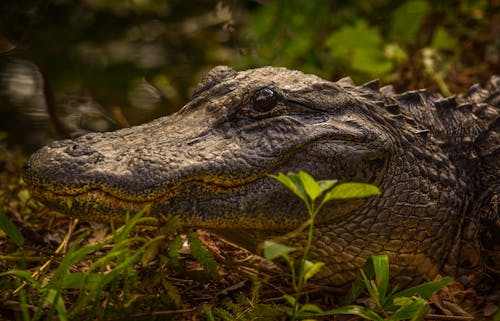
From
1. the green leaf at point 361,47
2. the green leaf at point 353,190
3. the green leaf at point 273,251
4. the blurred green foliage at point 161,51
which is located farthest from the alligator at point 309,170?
the green leaf at point 361,47

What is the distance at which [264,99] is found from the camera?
8.04 feet

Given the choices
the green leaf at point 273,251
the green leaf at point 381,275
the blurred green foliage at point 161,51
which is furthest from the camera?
the blurred green foliage at point 161,51

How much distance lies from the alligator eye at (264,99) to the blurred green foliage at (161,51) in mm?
1153

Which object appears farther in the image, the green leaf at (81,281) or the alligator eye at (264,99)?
the alligator eye at (264,99)

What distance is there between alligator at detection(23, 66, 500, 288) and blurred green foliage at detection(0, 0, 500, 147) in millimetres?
1052

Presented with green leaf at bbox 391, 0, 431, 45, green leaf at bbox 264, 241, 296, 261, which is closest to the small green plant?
green leaf at bbox 264, 241, 296, 261

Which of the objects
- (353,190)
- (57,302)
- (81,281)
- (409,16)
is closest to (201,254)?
(81,281)

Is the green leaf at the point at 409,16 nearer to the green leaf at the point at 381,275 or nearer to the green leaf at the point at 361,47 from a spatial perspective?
the green leaf at the point at 361,47

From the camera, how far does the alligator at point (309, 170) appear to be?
213cm

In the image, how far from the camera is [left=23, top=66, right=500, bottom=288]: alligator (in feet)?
6.98

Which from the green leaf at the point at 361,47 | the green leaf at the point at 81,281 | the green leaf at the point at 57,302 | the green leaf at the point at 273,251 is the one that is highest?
the green leaf at the point at 361,47

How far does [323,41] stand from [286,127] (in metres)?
3.00

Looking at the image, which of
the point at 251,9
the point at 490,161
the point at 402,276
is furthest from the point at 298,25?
the point at 402,276

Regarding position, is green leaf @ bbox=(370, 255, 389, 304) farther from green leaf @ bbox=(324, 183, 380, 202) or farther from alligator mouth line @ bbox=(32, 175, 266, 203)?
alligator mouth line @ bbox=(32, 175, 266, 203)
